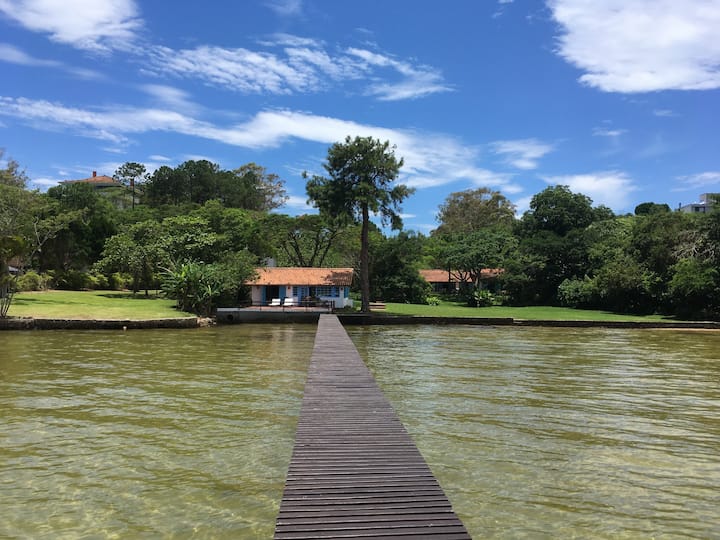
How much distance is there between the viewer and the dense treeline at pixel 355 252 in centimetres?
3347

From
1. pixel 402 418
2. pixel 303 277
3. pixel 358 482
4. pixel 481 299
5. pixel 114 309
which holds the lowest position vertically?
pixel 402 418

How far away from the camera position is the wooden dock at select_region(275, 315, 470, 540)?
12.3 ft

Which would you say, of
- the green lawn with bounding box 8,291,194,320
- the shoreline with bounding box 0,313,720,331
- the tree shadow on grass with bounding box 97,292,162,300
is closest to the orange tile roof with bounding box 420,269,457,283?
the shoreline with bounding box 0,313,720,331

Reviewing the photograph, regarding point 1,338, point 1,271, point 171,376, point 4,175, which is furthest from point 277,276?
point 171,376

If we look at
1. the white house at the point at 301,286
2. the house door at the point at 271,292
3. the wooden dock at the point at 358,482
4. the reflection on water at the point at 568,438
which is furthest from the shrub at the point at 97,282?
the wooden dock at the point at 358,482

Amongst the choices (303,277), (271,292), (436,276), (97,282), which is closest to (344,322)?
(303,277)

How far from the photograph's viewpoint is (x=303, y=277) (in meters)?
39.5

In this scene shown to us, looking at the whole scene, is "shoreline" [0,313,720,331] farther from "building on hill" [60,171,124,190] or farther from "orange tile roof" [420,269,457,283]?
"building on hill" [60,171,124,190]

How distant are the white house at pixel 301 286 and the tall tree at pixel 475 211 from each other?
35.0m

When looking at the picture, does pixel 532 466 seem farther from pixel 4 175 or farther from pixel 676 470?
pixel 4 175

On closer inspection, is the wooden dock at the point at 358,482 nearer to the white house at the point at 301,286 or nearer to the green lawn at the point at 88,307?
the green lawn at the point at 88,307

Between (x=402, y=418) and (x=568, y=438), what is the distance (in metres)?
2.83

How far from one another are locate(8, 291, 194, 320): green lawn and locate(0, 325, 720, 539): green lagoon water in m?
10.7

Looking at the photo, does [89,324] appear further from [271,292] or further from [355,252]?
[355,252]
